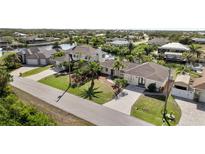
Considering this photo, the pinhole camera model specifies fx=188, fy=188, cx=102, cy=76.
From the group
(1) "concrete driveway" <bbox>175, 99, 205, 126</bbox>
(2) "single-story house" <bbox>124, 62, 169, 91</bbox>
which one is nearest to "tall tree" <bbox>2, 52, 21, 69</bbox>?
(2) "single-story house" <bbox>124, 62, 169, 91</bbox>

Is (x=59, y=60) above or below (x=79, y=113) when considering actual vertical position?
above

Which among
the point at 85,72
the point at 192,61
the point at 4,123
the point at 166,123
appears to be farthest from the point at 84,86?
the point at 192,61

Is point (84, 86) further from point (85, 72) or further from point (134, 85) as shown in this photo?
point (134, 85)

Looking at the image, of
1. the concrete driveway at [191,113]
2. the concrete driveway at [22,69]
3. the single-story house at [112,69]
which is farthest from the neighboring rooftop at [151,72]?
the concrete driveway at [22,69]

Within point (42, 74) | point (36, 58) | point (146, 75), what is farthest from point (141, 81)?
point (36, 58)

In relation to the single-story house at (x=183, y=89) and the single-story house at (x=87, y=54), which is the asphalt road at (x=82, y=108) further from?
the single-story house at (x=87, y=54)

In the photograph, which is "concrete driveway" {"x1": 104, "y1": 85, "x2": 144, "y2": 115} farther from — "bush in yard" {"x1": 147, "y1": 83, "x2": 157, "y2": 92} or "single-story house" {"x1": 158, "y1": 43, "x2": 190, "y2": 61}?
"single-story house" {"x1": 158, "y1": 43, "x2": 190, "y2": 61}
